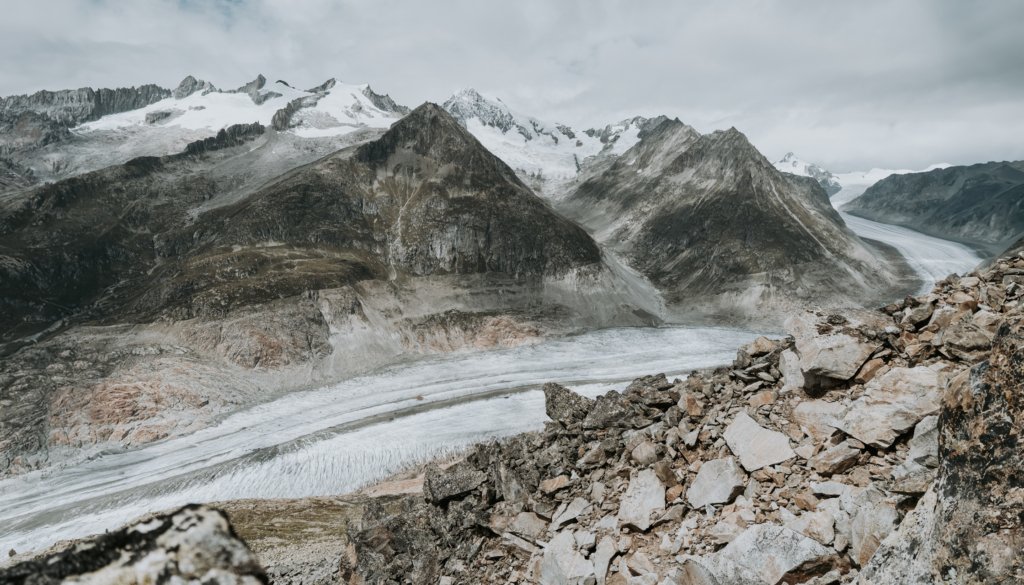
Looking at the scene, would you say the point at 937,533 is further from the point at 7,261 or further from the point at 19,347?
the point at 7,261

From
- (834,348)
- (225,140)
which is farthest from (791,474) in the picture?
(225,140)

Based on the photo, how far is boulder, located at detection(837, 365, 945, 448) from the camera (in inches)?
383

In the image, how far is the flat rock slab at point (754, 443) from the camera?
36.8 ft

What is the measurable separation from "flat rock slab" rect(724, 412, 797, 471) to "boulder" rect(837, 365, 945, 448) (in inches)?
50.5

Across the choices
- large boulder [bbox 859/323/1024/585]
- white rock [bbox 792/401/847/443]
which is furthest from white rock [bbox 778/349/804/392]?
large boulder [bbox 859/323/1024/585]

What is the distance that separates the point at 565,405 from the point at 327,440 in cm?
4877

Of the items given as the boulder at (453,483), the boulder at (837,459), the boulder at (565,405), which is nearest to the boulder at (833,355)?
the boulder at (837,459)

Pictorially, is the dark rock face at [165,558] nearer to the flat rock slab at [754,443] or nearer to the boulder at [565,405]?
the flat rock slab at [754,443]

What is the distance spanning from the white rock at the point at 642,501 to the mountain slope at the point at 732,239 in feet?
379

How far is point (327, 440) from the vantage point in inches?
2382

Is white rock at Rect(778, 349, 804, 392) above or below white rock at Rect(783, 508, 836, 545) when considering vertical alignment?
above

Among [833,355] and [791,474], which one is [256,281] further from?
[791,474]

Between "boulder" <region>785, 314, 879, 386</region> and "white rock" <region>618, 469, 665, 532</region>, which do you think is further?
"white rock" <region>618, 469, 665, 532</region>

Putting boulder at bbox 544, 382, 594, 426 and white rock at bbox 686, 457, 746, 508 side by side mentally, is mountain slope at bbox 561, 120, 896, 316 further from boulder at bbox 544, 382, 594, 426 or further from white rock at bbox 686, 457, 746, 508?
white rock at bbox 686, 457, 746, 508
